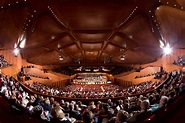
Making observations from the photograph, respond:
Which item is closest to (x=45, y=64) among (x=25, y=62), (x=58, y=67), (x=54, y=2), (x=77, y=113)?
(x=58, y=67)

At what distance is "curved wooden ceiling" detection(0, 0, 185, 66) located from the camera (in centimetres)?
935

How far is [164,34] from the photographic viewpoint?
11.2 metres

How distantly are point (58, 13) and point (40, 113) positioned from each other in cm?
856

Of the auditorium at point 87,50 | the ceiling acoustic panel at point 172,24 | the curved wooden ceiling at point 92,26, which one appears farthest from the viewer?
the curved wooden ceiling at point 92,26

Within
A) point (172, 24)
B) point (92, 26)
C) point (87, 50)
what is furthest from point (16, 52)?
point (172, 24)

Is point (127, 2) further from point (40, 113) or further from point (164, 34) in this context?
point (40, 113)

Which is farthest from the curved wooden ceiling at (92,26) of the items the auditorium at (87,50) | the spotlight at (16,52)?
the spotlight at (16,52)

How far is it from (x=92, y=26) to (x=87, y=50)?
5.69 m

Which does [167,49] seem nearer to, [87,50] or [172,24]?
[172,24]

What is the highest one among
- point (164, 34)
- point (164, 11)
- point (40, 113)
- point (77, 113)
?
point (164, 11)

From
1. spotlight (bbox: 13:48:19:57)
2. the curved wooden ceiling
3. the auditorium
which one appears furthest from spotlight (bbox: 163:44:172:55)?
spotlight (bbox: 13:48:19:57)

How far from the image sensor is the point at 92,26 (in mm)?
12695

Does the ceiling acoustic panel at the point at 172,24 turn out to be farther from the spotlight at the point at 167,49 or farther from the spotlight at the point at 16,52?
the spotlight at the point at 16,52

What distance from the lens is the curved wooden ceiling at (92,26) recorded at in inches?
368
